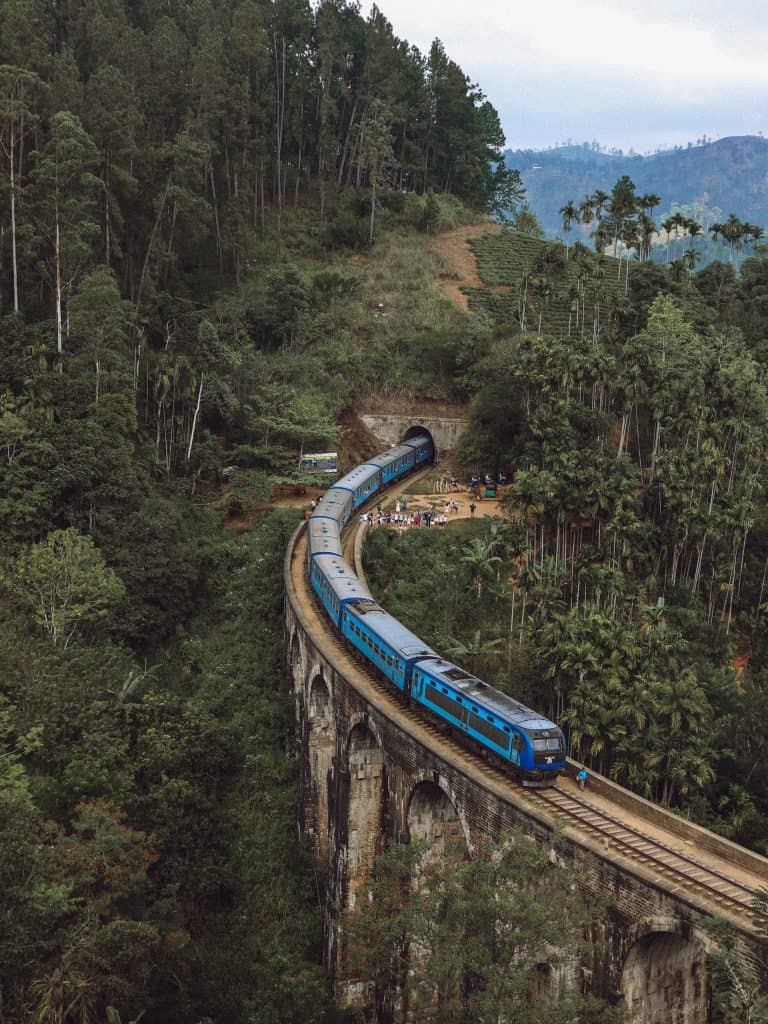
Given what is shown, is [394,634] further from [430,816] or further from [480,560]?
[480,560]

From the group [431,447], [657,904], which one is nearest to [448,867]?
[657,904]

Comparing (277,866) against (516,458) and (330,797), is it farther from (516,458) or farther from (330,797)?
(516,458)

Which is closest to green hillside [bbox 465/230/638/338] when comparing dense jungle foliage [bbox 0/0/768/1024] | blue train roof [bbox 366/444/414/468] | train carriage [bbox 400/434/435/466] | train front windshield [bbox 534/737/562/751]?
dense jungle foliage [bbox 0/0/768/1024]

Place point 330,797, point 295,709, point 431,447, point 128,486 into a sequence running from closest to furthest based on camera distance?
point 330,797, point 295,709, point 128,486, point 431,447

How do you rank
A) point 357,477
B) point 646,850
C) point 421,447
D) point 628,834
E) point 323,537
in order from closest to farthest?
point 646,850 < point 628,834 < point 323,537 < point 357,477 < point 421,447

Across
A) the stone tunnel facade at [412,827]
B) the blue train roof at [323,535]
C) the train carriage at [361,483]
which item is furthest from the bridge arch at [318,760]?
the train carriage at [361,483]

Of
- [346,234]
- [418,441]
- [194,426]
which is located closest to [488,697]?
[194,426]

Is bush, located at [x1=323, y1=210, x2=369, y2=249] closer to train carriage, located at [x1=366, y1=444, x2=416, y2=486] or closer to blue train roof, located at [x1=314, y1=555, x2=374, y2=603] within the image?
train carriage, located at [x1=366, y1=444, x2=416, y2=486]
